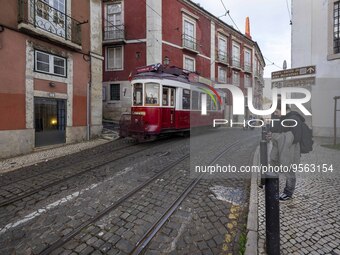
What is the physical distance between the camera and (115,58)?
1852cm

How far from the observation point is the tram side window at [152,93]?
31.1 ft

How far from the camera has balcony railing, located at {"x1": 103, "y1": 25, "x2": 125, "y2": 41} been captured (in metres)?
17.8

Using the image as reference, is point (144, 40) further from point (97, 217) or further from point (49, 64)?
point (97, 217)

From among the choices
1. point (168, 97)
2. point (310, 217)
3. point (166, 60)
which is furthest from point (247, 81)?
point (310, 217)

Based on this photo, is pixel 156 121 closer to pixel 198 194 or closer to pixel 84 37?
pixel 198 194

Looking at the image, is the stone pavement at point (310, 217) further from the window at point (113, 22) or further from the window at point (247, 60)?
the window at point (247, 60)

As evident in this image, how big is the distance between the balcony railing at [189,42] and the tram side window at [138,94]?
11.6 meters

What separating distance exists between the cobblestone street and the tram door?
3.75 m

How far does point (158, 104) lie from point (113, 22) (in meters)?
12.8

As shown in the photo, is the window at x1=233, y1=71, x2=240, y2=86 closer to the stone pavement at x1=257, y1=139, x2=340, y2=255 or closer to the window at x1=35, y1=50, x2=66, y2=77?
the window at x1=35, y1=50, x2=66, y2=77

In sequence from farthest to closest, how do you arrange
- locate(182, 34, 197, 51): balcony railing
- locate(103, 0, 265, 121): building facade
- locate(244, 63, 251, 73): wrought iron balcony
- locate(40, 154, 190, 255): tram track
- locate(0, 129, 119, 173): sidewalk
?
1. locate(244, 63, 251, 73): wrought iron balcony
2. locate(182, 34, 197, 51): balcony railing
3. locate(103, 0, 265, 121): building facade
4. locate(0, 129, 119, 173): sidewalk
5. locate(40, 154, 190, 255): tram track

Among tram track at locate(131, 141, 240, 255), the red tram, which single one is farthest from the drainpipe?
tram track at locate(131, 141, 240, 255)

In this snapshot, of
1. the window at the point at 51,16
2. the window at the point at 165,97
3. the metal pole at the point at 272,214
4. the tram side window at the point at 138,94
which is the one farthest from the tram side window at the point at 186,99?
the metal pole at the point at 272,214

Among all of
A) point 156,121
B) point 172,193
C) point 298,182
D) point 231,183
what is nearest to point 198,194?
point 172,193
